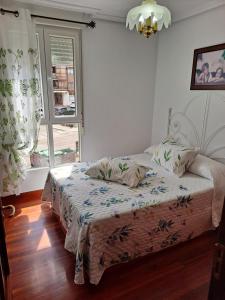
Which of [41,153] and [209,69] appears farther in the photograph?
[41,153]

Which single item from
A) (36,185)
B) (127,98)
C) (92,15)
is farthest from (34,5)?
(36,185)

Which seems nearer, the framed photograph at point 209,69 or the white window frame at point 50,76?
the framed photograph at point 209,69

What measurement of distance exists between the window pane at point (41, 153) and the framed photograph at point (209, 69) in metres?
2.05

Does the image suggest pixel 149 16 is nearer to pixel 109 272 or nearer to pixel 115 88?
pixel 115 88

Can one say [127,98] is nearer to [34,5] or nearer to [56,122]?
[56,122]

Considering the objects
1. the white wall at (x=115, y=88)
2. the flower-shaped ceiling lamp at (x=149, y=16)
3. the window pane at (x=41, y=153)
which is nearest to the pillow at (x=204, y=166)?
the white wall at (x=115, y=88)

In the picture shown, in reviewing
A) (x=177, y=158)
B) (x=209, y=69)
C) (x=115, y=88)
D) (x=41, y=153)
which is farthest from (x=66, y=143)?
(x=209, y=69)

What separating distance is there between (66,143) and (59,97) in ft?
2.12

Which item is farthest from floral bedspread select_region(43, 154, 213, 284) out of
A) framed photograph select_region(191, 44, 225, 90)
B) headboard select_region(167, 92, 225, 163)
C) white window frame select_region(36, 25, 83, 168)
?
framed photograph select_region(191, 44, 225, 90)

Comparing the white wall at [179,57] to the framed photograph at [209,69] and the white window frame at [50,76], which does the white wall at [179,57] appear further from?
the white window frame at [50,76]

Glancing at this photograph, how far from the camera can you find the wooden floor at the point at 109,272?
1.61 metres

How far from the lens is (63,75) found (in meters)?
2.76

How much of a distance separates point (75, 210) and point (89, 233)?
0.86 feet

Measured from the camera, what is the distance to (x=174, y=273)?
180 centimetres
